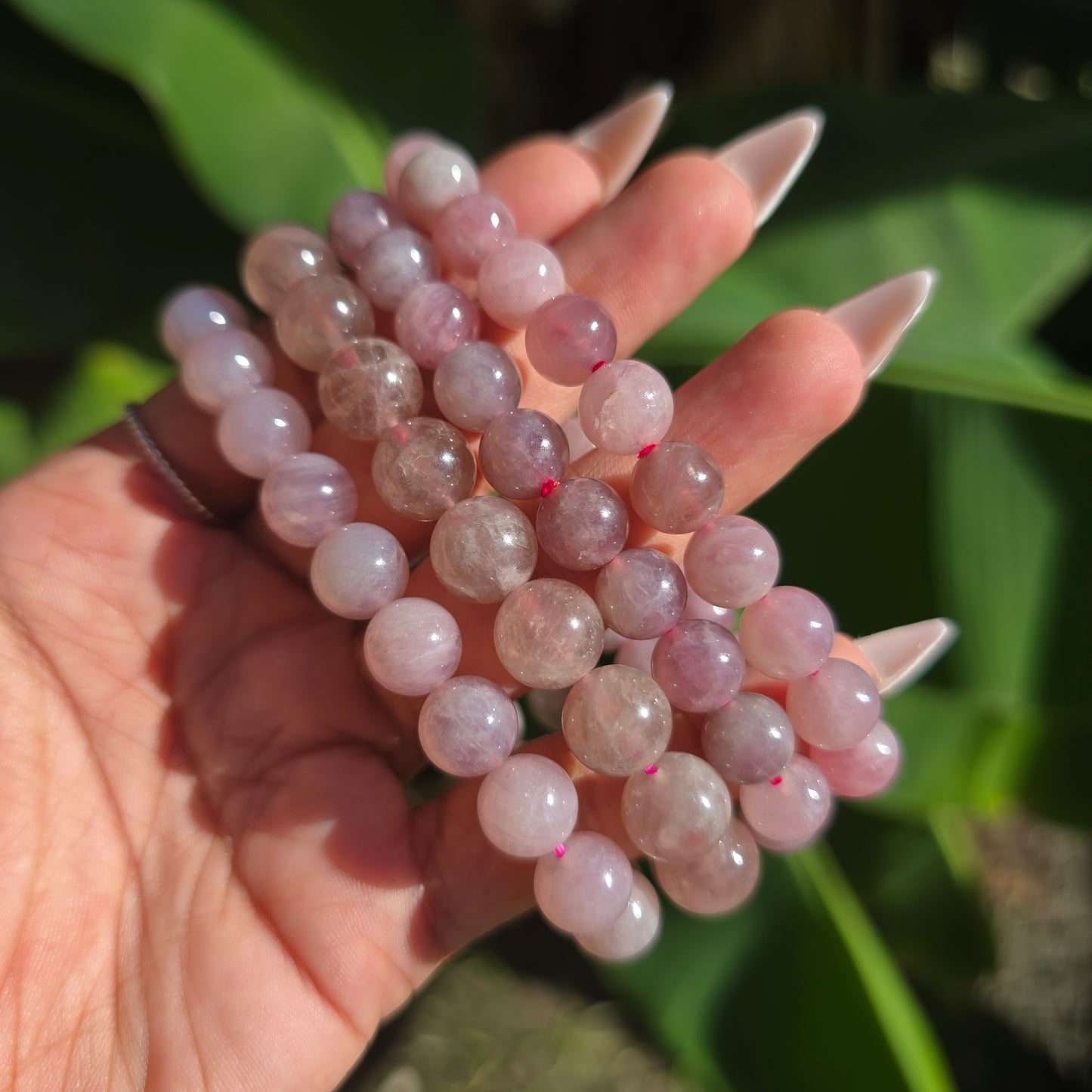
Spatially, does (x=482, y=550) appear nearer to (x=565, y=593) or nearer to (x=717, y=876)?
(x=565, y=593)

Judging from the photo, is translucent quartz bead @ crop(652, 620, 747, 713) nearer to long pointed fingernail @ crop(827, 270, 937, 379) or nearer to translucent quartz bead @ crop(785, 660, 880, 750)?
translucent quartz bead @ crop(785, 660, 880, 750)

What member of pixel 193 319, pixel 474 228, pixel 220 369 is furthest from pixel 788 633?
pixel 193 319

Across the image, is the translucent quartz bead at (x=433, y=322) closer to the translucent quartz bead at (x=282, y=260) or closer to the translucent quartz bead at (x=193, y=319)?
the translucent quartz bead at (x=282, y=260)

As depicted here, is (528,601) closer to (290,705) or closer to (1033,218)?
(290,705)

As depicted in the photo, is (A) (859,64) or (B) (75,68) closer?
(B) (75,68)

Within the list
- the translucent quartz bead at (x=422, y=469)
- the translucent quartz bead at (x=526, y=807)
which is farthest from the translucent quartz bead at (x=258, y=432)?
the translucent quartz bead at (x=526, y=807)

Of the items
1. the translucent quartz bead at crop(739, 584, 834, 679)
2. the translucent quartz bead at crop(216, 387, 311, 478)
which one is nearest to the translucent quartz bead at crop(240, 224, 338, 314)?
the translucent quartz bead at crop(216, 387, 311, 478)

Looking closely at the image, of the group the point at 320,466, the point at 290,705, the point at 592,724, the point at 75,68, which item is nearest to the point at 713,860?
the point at 592,724
